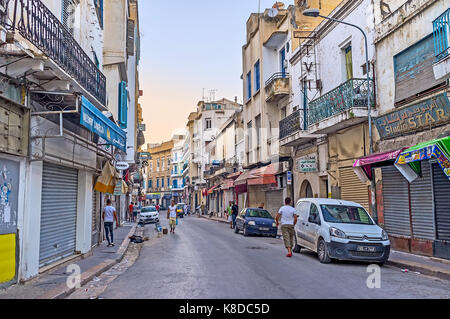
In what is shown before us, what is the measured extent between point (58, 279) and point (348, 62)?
1522 centimetres

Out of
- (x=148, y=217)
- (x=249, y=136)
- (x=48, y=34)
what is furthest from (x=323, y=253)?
(x=148, y=217)

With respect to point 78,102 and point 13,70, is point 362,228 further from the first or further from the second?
point 13,70

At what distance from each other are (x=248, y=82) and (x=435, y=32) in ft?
76.2

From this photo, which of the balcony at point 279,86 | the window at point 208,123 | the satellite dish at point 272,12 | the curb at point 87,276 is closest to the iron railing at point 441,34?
the curb at point 87,276

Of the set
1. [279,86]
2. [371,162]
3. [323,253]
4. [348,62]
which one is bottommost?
[323,253]

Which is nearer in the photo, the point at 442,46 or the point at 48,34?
the point at 48,34

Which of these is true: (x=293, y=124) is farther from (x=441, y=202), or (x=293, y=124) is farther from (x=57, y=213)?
(x=57, y=213)

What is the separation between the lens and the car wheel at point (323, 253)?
37.7 feet

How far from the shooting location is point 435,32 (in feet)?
40.8

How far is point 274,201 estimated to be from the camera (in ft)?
98.3

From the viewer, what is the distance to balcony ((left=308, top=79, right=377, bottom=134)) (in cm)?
1638

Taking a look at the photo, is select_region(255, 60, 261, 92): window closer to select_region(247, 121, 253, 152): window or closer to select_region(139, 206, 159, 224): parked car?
select_region(247, 121, 253, 152): window

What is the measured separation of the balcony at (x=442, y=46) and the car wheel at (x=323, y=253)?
5462 mm

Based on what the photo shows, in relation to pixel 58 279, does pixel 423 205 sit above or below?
above
